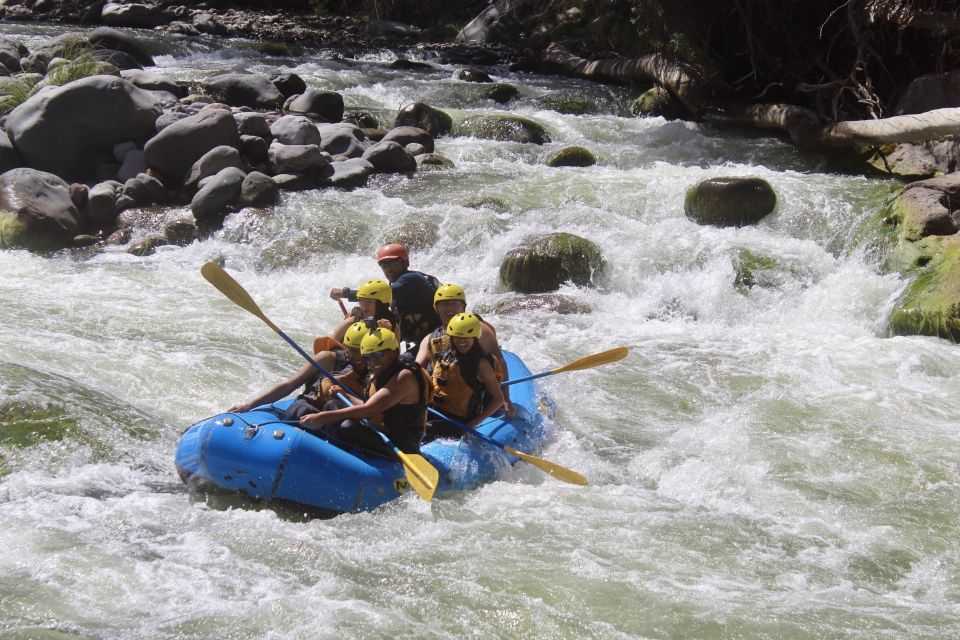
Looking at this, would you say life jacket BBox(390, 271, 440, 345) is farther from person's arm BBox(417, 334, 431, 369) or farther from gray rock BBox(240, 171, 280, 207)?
gray rock BBox(240, 171, 280, 207)

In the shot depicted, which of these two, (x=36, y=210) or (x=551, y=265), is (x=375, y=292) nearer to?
(x=551, y=265)

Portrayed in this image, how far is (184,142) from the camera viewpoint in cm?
986

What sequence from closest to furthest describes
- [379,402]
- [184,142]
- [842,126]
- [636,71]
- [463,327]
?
[379,402] → [463,327] → [184,142] → [842,126] → [636,71]

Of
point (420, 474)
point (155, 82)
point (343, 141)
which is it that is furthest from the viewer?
point (155, 82)

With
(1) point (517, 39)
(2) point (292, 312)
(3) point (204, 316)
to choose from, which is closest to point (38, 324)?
(3) point (204, 316)

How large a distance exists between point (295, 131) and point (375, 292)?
19.1 ft

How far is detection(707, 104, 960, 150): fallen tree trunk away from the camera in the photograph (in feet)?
30.0

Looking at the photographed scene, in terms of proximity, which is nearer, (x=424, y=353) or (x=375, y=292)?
(x=375, y=292)

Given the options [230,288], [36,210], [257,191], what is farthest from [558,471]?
[36,210]

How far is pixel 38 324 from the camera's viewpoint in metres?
6.91

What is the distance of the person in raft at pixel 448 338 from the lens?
16.9 feet

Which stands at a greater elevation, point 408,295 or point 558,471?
point 408,295

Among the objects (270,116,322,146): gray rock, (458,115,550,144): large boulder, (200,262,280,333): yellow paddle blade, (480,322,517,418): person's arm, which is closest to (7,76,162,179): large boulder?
(270,116,322,146): gray rock

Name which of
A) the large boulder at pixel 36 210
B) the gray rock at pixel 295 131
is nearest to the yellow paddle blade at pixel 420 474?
the large boulder at pixel 36 210
